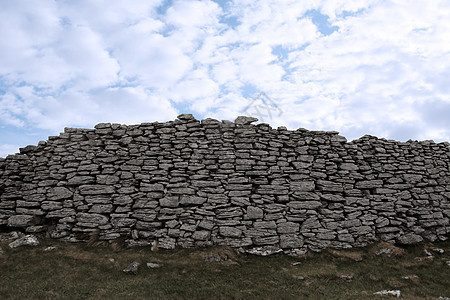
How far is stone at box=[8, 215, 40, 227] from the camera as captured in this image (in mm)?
11539

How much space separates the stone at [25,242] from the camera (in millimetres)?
10445

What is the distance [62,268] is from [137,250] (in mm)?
2377

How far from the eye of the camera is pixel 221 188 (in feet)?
38.7

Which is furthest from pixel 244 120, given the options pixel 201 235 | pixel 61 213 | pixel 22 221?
pixel 22 221

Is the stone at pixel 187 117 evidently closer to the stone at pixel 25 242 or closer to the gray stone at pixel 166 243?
the gray stone at pixel 166 243

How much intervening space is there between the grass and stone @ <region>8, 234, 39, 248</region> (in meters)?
0.21

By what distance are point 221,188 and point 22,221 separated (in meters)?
7.82

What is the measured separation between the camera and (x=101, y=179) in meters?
12.0

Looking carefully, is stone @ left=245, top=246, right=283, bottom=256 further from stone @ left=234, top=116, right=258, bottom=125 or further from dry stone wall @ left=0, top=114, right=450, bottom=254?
stone @ left=234, top=116, right=258, bottom=125

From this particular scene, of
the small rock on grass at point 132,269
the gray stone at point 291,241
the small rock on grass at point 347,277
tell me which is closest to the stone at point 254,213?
the gray stone at point 291,241

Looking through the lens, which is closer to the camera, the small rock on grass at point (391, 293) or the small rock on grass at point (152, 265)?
Result: the small rock on grass at point (391, 293)

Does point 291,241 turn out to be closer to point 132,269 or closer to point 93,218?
point 132,269

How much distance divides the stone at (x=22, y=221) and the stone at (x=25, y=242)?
0.83 metres

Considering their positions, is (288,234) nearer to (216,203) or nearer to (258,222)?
(258,222)
